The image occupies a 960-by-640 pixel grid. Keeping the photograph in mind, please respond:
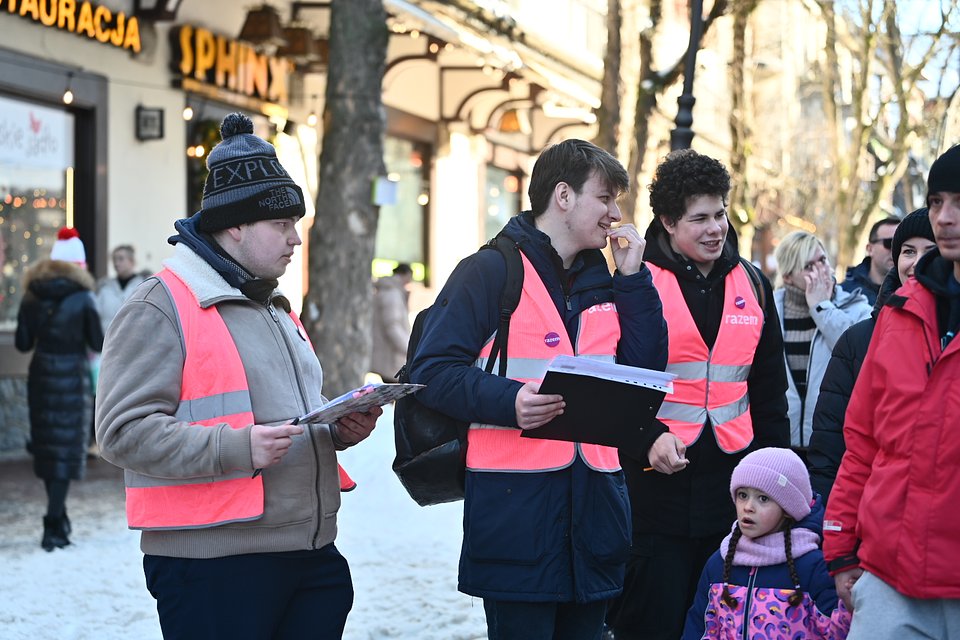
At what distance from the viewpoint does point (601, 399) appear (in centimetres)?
389

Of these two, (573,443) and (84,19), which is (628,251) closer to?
(573,443)

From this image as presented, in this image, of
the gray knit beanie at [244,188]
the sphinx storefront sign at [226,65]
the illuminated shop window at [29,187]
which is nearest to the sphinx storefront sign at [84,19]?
the sphinx storefront sign at [226,65]

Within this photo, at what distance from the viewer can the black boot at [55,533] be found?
366 inches

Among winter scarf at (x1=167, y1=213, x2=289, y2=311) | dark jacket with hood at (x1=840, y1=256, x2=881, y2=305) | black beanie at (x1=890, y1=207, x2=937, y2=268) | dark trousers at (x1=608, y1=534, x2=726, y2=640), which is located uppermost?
black beanie at (x1=890, y1=207, x2=937, y2=268)

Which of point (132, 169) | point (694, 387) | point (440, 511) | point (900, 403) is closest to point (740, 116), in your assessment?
point (132, 169)

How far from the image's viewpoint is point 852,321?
632cm

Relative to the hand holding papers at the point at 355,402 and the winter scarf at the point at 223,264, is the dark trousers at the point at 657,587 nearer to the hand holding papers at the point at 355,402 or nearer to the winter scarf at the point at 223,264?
the hand holding papers at the point at 355,402

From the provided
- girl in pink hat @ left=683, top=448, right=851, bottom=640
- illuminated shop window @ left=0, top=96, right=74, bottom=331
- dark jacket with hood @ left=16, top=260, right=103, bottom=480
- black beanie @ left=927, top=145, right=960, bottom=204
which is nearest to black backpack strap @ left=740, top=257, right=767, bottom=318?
girl in pink hat @ left=683, top=448, right=851, bottom=640

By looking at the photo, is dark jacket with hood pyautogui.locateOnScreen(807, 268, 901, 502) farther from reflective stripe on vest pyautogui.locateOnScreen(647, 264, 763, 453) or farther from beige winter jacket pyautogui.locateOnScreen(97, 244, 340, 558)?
beige winter jacket pyautogui.locateOnScreen(97, 244, 340, 558)

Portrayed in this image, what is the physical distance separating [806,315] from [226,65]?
35.7 feet

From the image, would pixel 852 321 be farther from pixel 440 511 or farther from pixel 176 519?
pixel 440 511

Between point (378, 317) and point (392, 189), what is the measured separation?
350 cm

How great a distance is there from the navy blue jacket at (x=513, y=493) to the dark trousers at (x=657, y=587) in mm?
869

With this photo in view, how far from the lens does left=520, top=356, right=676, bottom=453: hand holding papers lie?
3.79 meters
